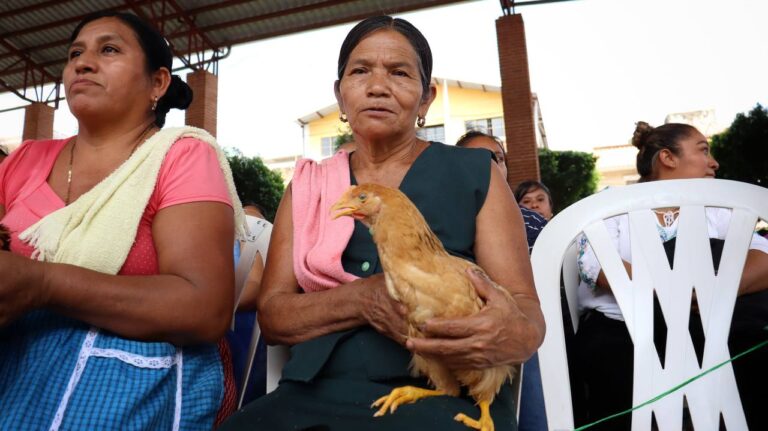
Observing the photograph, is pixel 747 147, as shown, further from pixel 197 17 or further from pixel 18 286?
pixel 18 286

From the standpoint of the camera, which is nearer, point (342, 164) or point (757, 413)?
point (342, 164)

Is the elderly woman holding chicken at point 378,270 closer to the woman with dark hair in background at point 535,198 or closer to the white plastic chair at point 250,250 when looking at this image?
the white plastic chair at point 250,250

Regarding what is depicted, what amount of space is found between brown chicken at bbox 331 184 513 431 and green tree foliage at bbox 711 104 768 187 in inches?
542

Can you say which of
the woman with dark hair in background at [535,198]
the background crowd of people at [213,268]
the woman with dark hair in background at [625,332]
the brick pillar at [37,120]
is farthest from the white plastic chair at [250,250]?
the brick pillar at [37,120]

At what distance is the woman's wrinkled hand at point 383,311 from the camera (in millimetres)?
1299

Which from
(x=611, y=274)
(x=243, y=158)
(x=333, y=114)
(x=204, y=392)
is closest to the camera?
(x=204, y=392)

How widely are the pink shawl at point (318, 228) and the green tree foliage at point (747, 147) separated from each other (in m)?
13.6

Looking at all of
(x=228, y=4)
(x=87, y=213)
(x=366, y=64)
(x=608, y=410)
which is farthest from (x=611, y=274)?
(x=228, y=4)

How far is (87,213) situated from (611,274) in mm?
1744

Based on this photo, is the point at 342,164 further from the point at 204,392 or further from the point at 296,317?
the point at 204,392

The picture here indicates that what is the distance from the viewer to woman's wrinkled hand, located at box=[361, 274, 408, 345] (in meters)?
1.30

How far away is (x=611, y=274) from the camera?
193 centimetres

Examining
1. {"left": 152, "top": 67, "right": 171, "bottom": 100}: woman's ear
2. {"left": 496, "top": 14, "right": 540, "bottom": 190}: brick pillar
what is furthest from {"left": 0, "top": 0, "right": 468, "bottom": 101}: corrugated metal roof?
{"left": 152, "top": 67, "right": 171, "bottom": 100}: woman's ear

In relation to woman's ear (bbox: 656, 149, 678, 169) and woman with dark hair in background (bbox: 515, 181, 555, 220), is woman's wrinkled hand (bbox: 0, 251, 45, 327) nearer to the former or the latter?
woman's ear (bbox: 656, 149, 678, 169)
